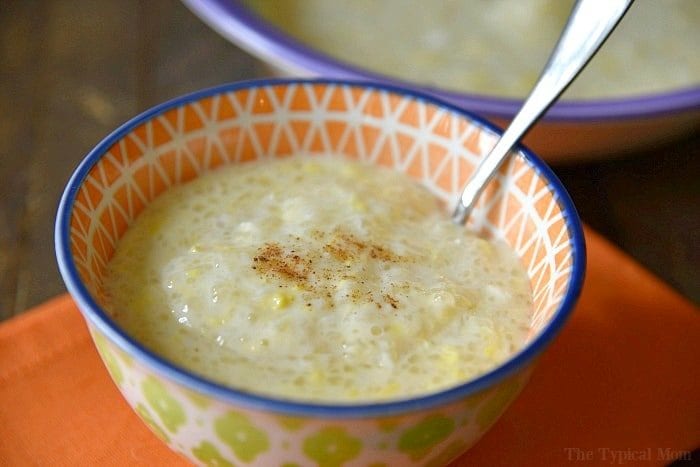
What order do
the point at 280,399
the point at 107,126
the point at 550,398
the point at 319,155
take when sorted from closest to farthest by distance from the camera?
the point at 280,399 < the point at 550,398 < the point at 319,155 < the point at 107,126

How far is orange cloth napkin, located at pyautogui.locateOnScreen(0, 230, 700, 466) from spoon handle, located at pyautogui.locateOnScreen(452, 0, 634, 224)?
20 cm

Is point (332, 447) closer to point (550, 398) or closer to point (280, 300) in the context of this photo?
point (280, 300)

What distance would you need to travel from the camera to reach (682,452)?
80 centimetres

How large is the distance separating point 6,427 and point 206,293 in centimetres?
24

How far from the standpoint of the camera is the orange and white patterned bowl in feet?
1.91

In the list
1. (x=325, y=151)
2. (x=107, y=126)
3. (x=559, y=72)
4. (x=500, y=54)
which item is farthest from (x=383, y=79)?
(x=107, y=126)

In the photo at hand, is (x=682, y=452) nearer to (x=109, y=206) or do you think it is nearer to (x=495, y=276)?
(x=495, y=276)

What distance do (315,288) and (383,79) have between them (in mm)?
384

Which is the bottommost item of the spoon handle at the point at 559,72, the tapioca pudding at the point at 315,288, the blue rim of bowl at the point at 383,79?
the tapioca pudding at the point at 315,288

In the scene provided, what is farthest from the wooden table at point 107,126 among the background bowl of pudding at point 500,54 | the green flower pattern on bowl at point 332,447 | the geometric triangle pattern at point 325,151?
the green flower pattern on bowl at point 332,447

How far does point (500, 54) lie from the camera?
4.34 ft

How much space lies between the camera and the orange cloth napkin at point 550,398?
2.56 feet

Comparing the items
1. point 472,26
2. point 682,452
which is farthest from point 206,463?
point 472,26

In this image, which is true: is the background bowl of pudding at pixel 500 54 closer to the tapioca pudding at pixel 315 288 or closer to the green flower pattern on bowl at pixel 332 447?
the tapioca pudding at pixel 315 288
